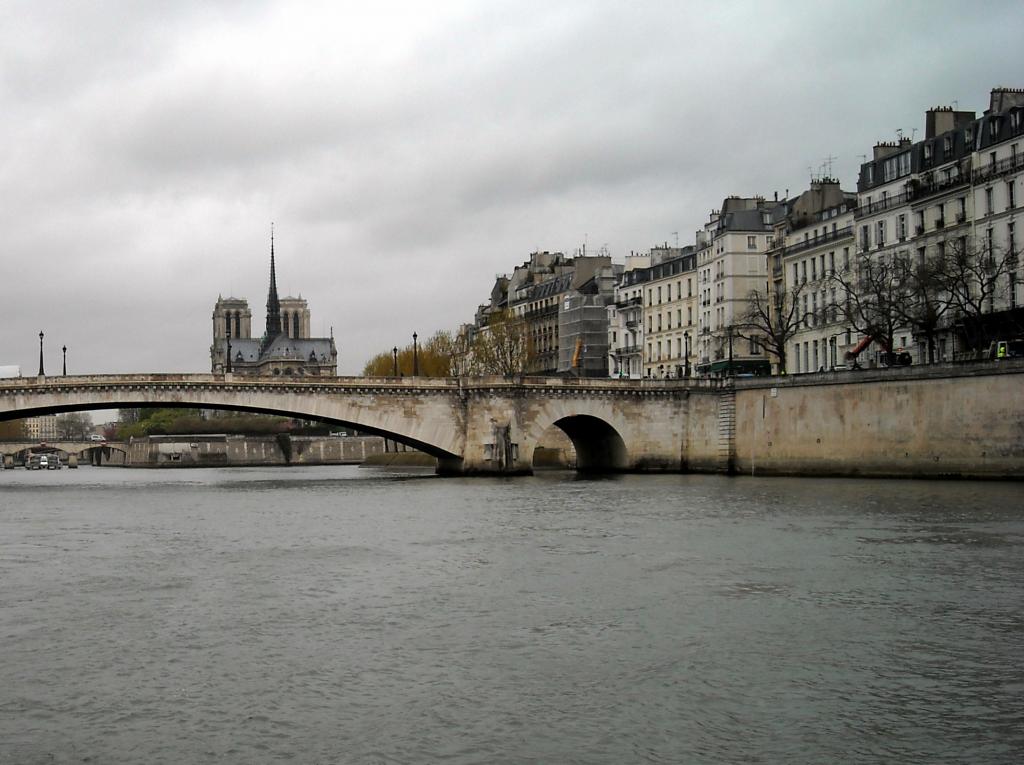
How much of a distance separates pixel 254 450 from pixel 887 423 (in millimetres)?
89100

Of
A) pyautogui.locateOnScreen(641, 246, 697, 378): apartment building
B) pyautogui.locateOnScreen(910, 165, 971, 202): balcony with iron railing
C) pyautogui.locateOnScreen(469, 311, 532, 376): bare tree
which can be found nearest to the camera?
pyautogui.locateOnScreen(910, 165, 971, 202): balcony with iron railing

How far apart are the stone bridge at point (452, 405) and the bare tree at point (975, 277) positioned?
12768 mm

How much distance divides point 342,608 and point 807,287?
56.2 m

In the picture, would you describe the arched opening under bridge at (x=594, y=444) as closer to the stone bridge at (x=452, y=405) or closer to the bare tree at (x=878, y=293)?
the stone bridge at (x=452, y=405)

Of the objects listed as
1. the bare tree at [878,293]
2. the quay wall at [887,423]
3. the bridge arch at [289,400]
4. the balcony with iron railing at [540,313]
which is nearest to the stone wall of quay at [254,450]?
the balcony with iron railing at [540,313]

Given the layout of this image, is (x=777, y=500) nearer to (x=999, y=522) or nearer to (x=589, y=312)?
(x=999, y=522)

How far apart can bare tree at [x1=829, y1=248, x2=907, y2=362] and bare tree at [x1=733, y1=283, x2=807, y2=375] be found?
3.09 meters

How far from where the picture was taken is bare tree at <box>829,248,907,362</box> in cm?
5831

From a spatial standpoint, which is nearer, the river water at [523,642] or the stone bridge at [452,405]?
the river water at [523,642]

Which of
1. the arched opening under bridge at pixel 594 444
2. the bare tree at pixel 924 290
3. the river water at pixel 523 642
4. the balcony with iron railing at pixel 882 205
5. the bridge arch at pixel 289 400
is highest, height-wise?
the balcony with iron railing at pixel 882 205

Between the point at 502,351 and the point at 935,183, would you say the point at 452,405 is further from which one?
the point at 502,351

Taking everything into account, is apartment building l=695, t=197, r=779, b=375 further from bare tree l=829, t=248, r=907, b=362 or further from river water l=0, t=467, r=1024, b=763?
river water l=0, t=467, r=1024, b=763

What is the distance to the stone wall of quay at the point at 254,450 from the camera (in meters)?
132

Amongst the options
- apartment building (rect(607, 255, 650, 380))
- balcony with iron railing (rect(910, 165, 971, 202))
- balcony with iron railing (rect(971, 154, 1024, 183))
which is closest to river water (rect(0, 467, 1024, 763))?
balcony with iron railing (rect(971, 154, 1024, 183))
